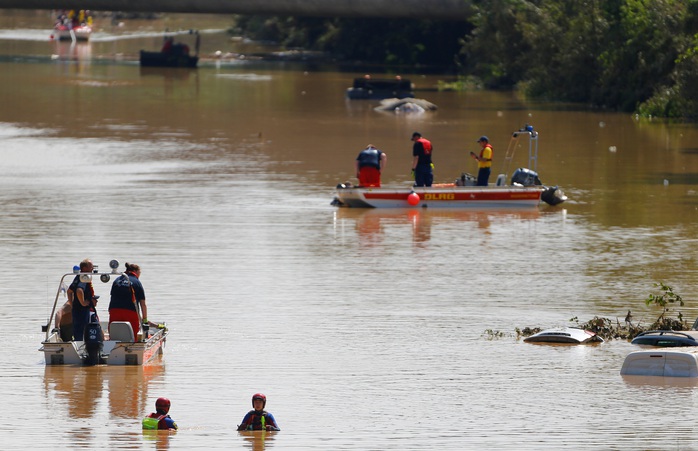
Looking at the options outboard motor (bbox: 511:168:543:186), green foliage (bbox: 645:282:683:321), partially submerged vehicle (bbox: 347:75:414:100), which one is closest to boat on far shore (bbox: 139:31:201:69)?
partially submerged vehicle (bbox: 347:75:414:100)

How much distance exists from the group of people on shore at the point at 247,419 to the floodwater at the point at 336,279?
0.59 ft

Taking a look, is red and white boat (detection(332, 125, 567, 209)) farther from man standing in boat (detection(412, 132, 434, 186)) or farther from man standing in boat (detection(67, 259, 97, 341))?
man standing in boat (detection(67, 259, 97, 341))

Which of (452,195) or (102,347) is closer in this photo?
(102,347)

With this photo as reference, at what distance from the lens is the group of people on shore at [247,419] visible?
54.6 feet

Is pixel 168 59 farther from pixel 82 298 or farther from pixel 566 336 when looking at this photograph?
pixel 82 298

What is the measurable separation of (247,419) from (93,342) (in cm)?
364

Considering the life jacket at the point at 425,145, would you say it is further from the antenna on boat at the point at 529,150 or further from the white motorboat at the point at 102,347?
the white motorboat at the point at 102,347

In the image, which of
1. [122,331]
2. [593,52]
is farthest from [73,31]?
[122,331]

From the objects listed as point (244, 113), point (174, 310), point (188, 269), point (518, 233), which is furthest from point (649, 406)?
point (244, 113)

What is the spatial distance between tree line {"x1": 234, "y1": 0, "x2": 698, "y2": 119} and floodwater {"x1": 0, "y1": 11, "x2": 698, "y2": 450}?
10.2ft

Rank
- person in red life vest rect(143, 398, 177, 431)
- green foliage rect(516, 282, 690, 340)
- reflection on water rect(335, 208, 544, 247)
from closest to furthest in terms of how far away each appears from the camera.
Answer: person in red life vest rect(143, 398, 177, 431)
green foliage rect(516, 282, 690, 340)
reflection on water rect(335, 208, 544, 247)

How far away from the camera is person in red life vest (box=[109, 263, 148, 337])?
19969 mm

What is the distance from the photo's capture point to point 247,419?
16734 mm

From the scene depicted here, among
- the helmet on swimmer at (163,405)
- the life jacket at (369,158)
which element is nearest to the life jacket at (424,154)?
the life jacket at (369,158)
